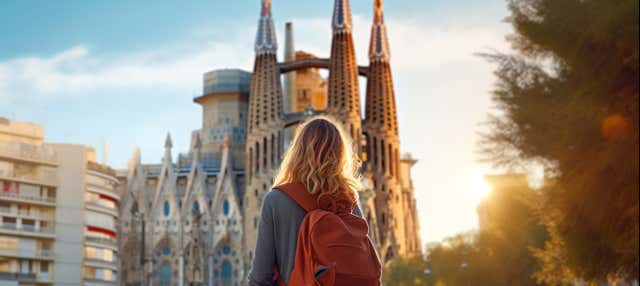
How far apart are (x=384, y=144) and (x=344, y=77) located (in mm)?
6984

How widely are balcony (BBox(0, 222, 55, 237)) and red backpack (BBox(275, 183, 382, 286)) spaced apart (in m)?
44.8

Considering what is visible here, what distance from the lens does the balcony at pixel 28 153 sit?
154ft

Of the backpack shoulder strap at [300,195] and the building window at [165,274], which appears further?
the building window at [165,274]

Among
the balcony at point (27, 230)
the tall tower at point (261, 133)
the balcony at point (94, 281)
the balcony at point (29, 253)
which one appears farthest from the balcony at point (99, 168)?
the tall tower at point (261, 133)

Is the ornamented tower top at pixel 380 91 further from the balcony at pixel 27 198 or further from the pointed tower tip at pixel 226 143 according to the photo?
the balcony at pixel 27 198

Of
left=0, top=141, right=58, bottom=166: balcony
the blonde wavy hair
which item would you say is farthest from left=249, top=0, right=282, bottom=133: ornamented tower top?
the blonde wavy hair

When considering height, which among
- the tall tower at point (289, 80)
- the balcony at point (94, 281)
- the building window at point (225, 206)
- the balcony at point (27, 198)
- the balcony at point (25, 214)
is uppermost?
the tall tower at point (289, 80)

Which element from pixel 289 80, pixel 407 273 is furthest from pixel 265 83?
pixel 407 273

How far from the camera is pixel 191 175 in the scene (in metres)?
81.1

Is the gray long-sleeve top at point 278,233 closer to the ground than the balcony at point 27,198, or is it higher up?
closer to the ground

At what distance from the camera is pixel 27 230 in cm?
4684

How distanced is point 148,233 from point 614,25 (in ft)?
228

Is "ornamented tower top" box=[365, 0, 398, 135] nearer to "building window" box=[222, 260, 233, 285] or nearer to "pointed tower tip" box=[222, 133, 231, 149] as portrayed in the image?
"pointed tower tip" box=[222, 133, 231, 149]

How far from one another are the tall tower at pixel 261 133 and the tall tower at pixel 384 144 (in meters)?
8.10
